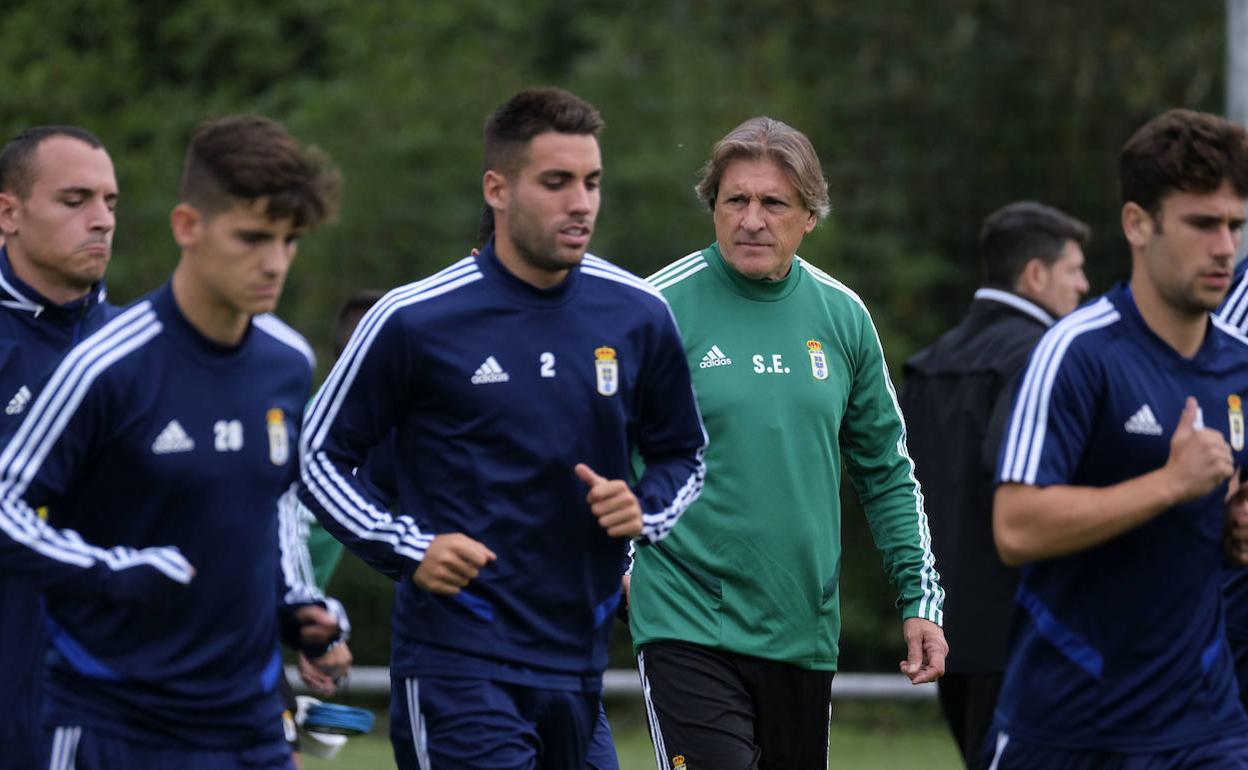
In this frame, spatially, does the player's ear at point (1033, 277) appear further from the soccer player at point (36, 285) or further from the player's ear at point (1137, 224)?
the soccer player at point (36, 285)

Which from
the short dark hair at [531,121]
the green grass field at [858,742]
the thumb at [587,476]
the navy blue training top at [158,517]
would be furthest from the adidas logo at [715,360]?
the green grass field at [858,742]

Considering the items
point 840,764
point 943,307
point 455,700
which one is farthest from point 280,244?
point 943,307

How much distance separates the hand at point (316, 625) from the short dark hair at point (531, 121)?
4.25ft

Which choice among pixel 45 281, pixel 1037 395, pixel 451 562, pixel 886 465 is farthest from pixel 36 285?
pixel 1037 395

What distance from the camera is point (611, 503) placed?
5102 millimetres

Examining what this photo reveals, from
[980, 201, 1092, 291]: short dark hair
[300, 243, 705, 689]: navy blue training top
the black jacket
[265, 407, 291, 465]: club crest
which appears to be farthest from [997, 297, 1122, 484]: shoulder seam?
[980, 201, 1092, 291]: short dark hair

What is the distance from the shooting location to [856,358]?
6.43 m

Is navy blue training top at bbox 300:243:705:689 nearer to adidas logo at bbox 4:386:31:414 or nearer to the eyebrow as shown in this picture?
adidas logo at bbox 4:386:31:414

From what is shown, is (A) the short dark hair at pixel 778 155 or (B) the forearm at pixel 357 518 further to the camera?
(A) the short dark hair at pixel 778 155

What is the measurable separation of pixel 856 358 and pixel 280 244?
2.36 metres

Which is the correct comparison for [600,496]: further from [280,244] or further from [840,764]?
[840,764]

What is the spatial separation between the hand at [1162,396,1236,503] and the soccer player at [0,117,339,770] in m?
1.97

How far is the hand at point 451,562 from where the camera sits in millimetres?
5023

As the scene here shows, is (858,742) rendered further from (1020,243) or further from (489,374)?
(489,374)
